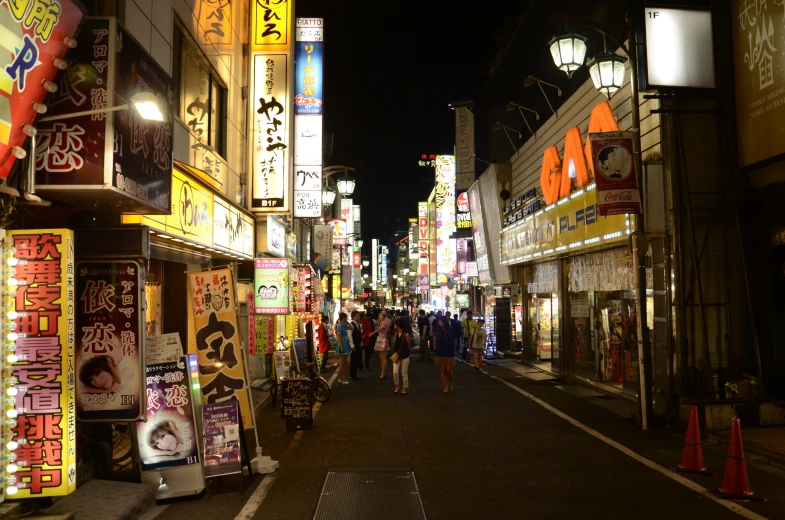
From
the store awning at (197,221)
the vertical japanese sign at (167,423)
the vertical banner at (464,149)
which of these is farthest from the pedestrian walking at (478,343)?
the vertical japanese sign at (167,423)

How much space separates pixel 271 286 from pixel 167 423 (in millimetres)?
9511

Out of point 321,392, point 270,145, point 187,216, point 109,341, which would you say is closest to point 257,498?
point 109,341

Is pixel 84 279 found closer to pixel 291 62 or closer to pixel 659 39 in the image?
pixel 291 62

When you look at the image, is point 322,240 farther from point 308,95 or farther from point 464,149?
point 308,95

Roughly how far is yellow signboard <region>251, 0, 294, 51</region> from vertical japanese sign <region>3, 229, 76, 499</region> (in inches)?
415

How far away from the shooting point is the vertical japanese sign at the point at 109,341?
6910 millimetres

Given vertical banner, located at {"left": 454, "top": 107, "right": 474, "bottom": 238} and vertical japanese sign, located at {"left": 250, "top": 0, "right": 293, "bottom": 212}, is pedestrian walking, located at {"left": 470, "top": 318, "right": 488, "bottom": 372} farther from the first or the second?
vertical banner, located at {"left": 454, "top": 107, "right": 474, "bottom": 238}

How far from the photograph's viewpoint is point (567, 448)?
9.61 meters

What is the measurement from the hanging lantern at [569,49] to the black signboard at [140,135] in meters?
8.89

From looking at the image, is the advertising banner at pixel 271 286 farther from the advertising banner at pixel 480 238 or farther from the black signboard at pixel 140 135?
the advertising banner at pixel 480 238

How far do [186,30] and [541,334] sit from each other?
52.2ft

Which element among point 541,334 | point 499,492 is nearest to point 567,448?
point 499,492

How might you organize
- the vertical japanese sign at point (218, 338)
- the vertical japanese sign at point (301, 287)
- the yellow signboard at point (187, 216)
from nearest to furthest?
1. the vertical japanese sign at point (218, 338)
2. the yellow signboard at point (187, 216)
3. the vertical japanese sign at point (301, 287)

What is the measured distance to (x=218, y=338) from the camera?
8531mm
